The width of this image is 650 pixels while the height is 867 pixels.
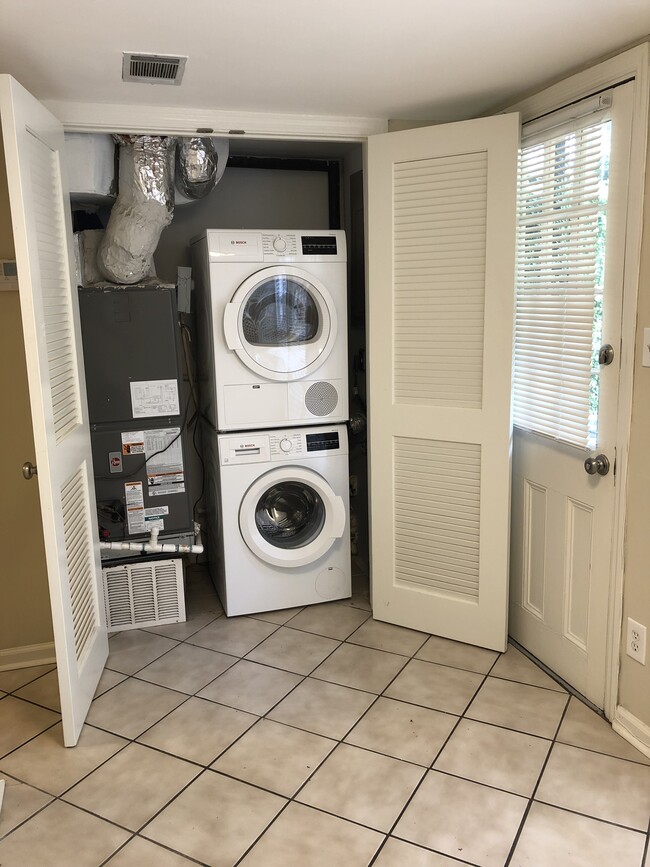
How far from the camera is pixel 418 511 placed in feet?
9.45

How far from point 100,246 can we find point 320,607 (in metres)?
1.87

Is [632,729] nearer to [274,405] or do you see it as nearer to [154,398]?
[274,405]

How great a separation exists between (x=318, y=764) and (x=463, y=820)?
46cm

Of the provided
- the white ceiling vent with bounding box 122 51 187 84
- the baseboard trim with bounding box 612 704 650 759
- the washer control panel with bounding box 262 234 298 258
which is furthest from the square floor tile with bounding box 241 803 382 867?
the white ceiling vent with bounding box 122 51 187 84

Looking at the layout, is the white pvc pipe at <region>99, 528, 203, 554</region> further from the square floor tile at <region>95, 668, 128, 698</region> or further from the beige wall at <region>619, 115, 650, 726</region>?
the beige wall at <region>619, 115, 650, 726</region>

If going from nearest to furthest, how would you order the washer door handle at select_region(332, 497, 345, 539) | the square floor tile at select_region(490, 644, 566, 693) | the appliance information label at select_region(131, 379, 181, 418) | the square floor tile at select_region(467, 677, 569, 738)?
the square floor tile at select_region(467, 677, 569, 738) → the square floor tile at select_region(490, 644, 566, 693) → the appliance information label at select_region(131, 379, 181, 418) → the washer door handle at select_region(332, 497, 345, 539)

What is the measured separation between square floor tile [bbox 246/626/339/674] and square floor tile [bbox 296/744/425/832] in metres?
0.55

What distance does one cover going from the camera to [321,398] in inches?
119

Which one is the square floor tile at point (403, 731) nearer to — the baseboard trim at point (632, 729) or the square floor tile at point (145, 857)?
the baseboard trim at point (632, 729)

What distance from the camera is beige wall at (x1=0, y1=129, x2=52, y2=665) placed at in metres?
2.53

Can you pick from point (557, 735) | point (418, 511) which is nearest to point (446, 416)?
point (418, 511)

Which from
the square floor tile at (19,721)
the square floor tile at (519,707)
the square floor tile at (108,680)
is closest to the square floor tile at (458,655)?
the square floor tile at (519,707)

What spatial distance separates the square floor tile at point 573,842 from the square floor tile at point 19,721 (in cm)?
157

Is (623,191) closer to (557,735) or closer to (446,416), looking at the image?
(446,416)
